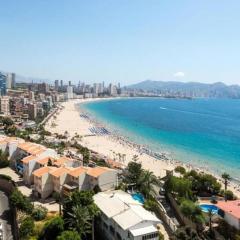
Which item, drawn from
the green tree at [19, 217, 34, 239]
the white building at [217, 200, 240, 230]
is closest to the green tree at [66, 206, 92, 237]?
the green tree at [19, 217, 34, 239]

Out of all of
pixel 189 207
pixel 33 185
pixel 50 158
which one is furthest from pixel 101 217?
pixel 50 158

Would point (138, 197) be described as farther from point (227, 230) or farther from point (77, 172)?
point (227, 230)

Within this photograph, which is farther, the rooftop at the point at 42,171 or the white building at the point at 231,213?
the rooftop at the point at 42,171

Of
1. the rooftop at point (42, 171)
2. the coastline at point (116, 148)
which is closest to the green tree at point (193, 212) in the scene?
the rooftop at point (42, 171)

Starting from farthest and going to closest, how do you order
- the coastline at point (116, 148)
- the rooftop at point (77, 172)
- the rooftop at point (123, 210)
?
the coastline at point (116, 148) → the rooftop at point (77, 172) → the rooftop at point (123, 210)

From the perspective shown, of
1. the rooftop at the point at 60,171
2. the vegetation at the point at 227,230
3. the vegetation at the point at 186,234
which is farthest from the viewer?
the rooftop at the point at 60,171

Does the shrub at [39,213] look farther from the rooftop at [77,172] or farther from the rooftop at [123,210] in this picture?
the rooftop at [77,172]
